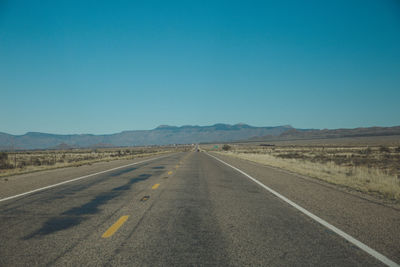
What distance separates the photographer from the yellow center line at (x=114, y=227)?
4754 mm

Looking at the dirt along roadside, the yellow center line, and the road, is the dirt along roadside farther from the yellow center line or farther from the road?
the yellow center line

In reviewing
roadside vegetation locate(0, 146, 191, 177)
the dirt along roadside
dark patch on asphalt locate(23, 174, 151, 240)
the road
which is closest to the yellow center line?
the road

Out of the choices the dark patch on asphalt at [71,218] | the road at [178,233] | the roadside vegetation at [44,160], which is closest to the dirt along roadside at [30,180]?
the road at [178,233]

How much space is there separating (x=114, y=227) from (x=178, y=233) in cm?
118

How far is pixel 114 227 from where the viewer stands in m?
5.15

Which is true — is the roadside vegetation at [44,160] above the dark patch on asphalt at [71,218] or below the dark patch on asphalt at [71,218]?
below

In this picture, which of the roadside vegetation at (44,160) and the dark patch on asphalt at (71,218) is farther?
the roadside vegetation at (44,160)

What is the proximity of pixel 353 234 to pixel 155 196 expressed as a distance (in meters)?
5.18

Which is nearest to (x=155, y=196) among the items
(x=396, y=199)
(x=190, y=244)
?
(x=190, y=244)

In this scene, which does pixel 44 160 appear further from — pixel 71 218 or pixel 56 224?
pixel 56 224

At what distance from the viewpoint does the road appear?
3797 mm

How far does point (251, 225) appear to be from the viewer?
5379 millimetres

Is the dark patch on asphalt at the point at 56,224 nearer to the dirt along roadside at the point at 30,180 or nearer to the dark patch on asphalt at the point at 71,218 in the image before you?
the dark patch on asphalt at the point at 71,218

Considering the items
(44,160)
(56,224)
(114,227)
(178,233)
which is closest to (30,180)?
(56,224)
